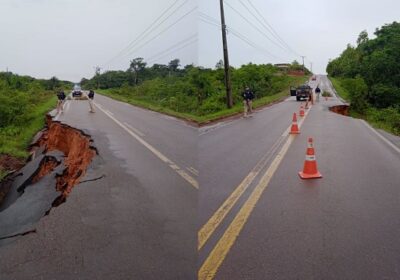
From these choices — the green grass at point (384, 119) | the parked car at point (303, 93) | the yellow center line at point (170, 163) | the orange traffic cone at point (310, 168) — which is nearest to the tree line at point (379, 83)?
the green grass at point (384, 119)

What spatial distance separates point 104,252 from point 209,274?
4.12ft

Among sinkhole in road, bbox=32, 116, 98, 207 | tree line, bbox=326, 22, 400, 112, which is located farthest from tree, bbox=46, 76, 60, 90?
sinkhole in road, bbox=32, 116, 98, 207

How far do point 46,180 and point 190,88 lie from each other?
32.1 meters

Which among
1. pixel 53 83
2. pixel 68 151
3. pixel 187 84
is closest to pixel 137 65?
pixel 53 83

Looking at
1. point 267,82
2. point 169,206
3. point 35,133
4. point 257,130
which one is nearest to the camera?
point 169,206

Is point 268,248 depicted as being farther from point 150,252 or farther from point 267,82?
point 267,82

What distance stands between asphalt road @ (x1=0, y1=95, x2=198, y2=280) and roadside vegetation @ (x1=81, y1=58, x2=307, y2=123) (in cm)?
1012

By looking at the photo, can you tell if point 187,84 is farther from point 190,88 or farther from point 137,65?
point 137,65

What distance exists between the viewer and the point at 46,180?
10344 millimetres

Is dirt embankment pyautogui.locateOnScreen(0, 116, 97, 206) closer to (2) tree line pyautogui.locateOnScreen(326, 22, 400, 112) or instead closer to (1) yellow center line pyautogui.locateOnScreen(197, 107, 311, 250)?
(1) yellow center line pyautogui.locateOnScreen(197, 107, 311, 250)

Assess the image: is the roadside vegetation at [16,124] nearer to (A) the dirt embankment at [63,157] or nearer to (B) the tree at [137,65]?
(A) the dirt embankment at [63,157]

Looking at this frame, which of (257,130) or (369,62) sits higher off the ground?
(369,62)

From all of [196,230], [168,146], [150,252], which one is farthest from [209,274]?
[168,146]

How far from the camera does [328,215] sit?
545 cm
